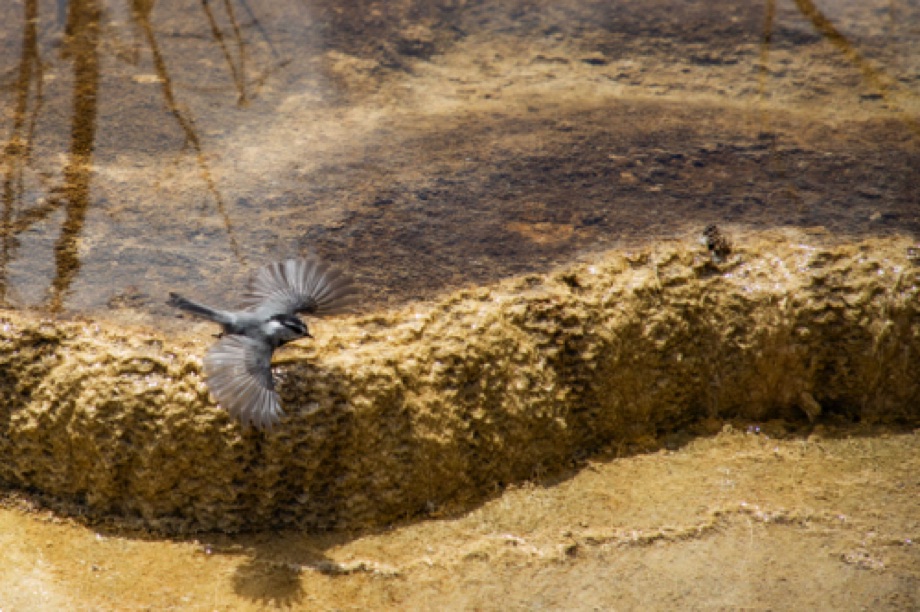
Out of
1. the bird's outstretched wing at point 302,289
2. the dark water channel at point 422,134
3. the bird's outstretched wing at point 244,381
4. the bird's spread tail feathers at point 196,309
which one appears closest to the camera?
the bird's outstretched wing at point 244,381

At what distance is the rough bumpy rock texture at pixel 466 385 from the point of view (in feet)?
11.4

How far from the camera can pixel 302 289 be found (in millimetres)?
3605

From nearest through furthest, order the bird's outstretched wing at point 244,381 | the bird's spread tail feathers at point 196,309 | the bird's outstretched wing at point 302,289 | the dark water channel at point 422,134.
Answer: the bird's outstretched wing at point 244,381
the bird's spread tail feathers at point 196,309
the bird's outstretched wing at point 302,289
the dark water channel at point 422,134

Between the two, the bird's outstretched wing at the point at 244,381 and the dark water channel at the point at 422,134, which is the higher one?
the dark water channel at the point at 422,134

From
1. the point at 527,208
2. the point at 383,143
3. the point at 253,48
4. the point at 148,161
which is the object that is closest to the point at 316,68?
the point at 253,48

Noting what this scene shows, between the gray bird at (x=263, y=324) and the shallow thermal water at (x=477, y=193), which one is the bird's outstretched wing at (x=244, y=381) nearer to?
the gray bird at (x=263, y=324)

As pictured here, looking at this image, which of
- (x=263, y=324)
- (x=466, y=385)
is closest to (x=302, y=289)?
(x=263, y=324)

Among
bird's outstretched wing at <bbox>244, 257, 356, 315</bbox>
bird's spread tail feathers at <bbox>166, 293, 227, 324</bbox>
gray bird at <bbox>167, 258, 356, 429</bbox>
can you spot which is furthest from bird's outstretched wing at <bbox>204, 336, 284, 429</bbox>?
bird's outstretched wing at <bbox>244, 257, 356, 315</bbox>

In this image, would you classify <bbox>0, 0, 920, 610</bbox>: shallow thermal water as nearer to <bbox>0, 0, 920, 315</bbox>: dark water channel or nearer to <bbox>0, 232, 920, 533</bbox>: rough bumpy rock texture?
<bbox>0, 0, 920, 315</bbox>: dark water channel

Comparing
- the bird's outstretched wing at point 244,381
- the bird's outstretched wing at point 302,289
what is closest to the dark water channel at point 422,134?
the bird's outstretched wing at point 302,289

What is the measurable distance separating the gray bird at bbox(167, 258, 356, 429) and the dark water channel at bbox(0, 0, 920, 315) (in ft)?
0.64

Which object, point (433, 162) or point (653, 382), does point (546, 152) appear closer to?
point (433, 162)

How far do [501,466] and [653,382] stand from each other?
69 cm

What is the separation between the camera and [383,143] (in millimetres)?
4641
